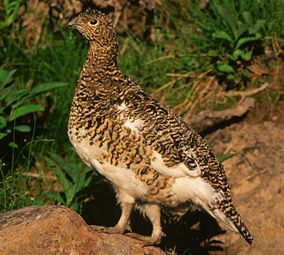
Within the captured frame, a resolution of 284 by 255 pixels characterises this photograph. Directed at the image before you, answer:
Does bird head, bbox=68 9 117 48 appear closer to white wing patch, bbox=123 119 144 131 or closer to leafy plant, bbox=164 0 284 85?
white wing patch, bbox=123 119 144 131

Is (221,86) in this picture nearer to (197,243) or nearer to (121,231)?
(197,243)

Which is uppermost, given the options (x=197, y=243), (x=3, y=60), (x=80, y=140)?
(x=80, y=140)

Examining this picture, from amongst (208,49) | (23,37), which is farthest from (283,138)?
(23,37)

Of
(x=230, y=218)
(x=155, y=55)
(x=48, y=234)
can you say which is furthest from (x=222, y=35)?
(x=48, y=234)

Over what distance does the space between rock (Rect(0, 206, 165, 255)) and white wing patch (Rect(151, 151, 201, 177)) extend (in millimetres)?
607

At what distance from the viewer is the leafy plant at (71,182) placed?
231 inches

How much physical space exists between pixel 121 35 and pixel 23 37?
92cm

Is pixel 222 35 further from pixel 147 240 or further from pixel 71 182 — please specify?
pixel 147 240

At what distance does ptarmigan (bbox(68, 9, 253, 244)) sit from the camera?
4.96 metres

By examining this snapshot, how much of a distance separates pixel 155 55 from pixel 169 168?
2.85 m

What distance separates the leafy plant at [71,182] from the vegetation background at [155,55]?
69 centimetres

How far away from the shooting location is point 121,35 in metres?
7.93

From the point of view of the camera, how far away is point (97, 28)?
17.6ft

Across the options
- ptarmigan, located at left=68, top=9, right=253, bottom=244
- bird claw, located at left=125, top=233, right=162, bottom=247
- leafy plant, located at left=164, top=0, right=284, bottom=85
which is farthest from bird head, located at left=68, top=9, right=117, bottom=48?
leafy plant, located at left=164, top=0, right=284, bottom=85
